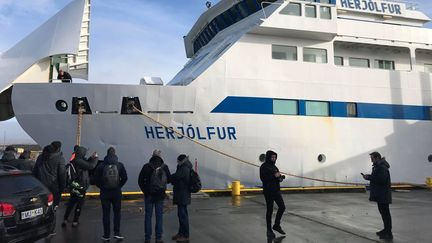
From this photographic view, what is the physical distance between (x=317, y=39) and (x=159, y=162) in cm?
840

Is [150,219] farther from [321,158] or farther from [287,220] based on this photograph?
[321,158]

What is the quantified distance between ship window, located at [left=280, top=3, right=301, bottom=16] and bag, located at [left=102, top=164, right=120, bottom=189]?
8048 mm

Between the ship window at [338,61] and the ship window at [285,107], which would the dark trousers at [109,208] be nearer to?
the ship window at [285,107]

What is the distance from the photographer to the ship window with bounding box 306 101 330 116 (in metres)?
12.1

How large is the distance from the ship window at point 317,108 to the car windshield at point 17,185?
335 inches

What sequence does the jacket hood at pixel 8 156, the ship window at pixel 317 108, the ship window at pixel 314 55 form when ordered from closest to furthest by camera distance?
the jacket hood at pixel 8 156 < the ship window at pixel 317 108 < the ship window at pixel 314 55

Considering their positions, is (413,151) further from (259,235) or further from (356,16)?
(259,235)

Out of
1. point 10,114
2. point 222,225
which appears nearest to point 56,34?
point 10,114

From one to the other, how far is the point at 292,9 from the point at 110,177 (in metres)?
8.48

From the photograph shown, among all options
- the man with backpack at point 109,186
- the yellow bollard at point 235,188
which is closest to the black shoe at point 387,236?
the man with backpack at point 109,186

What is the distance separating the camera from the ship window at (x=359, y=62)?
13773 mm

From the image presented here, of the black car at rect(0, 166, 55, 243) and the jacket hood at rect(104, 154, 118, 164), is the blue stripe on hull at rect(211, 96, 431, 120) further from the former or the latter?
the black car at rect(0, 166, 55, 243)

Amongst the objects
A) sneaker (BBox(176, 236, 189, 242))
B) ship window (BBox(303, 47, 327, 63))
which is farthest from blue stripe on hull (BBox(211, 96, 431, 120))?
sneaker (BBox(176, 236, 189, 242))

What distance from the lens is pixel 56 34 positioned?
10836 millimetres
